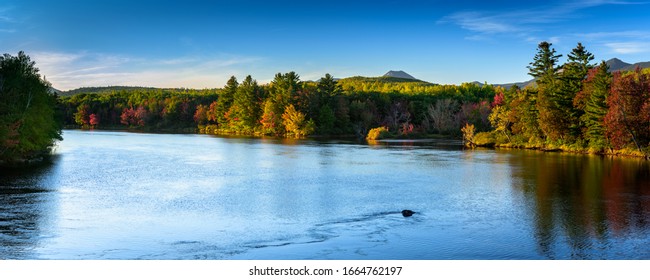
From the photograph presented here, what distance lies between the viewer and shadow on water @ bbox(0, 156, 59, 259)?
563 inches

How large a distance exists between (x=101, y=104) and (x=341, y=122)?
59632 mm

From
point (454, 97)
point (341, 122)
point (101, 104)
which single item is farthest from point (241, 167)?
point (101, 104)

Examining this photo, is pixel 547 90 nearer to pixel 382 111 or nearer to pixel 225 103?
pixel 382 111

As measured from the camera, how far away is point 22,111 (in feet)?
118

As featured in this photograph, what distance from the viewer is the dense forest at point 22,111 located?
32.8 m

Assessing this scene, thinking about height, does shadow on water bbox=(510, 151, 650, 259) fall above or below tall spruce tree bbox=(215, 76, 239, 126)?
below

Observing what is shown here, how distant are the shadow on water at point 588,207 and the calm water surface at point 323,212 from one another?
6 cm

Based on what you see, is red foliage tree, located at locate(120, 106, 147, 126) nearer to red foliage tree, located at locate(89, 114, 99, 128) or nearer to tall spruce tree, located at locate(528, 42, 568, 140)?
red foliage tree, located at locate(89, 114, 99, 128)

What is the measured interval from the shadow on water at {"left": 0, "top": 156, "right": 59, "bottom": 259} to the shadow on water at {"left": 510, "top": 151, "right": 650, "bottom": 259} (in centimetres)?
1272

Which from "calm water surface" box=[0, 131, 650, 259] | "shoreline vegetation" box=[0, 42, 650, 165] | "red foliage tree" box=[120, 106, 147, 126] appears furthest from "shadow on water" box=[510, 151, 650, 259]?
"red foliage tree" box=[120, 106, 147, 126]

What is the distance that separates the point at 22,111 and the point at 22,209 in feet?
64.9

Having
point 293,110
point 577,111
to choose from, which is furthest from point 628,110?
point 293,110

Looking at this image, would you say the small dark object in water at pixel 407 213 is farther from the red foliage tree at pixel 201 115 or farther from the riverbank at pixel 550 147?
the red foliage tree at pixel 201 115
